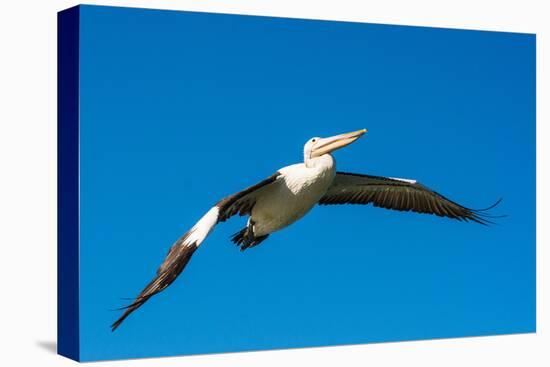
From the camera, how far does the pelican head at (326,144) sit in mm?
15422

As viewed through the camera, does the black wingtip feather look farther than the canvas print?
No

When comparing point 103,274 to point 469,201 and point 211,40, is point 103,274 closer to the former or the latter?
point 211,40

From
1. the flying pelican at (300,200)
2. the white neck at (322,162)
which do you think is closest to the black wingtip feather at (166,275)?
the flying pelican at (300,200)

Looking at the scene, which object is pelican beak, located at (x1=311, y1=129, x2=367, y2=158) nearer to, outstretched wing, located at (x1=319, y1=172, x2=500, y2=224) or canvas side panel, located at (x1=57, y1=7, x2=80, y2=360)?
outstretched wing, located at (x1=319, y1=172, x2=500, y2=224)

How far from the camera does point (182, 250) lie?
14062mm

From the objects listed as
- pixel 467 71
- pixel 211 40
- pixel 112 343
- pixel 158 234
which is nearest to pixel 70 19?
pixel 211 40

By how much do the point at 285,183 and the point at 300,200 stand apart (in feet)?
0.92

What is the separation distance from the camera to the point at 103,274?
14578mm

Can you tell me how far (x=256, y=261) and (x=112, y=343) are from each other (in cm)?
198

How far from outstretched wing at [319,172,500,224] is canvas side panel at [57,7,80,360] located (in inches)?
122

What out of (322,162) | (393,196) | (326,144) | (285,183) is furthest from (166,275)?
(393,196)

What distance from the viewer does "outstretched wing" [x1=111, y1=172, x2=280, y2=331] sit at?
1388 centimetres

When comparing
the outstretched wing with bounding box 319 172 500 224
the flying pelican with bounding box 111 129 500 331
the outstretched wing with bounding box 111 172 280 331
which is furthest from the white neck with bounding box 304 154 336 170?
the outstretched wing with bounding box 111 172 280 331

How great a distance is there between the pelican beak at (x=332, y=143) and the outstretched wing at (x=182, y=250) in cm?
74
